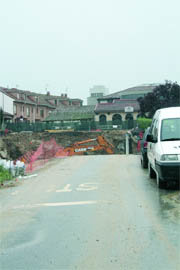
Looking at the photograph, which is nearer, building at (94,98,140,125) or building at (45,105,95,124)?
building at (94,98,140,125)

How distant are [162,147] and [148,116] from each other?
4304 centimetres

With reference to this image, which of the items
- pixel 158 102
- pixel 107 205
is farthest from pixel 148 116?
pixel 107 205

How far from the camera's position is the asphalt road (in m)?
5.01

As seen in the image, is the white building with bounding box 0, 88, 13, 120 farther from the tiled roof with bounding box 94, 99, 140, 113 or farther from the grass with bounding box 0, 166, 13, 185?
the grass with bounding box 0, 166, 13, 185

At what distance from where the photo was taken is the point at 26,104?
81.6 metres

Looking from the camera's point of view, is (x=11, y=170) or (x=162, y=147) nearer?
(x=162, y=147)

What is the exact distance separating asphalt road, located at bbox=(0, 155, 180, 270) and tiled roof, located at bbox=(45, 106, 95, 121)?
6428cm

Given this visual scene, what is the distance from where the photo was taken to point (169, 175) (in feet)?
30.2

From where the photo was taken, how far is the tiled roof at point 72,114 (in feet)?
248

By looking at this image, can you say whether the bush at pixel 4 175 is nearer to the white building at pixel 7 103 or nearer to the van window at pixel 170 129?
the van window at pixel 170 129

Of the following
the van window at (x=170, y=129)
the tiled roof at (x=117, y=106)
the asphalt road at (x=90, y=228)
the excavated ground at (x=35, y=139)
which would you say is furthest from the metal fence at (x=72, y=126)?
the asphalt road at (x=90, y=228)

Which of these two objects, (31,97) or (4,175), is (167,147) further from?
(31,97)

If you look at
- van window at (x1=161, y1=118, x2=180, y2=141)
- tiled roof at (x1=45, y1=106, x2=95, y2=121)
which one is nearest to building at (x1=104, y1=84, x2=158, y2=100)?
tiled roof at (x1=45, y1=106, x2=95, y2=121)

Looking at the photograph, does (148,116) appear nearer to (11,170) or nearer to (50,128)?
(50,128)
